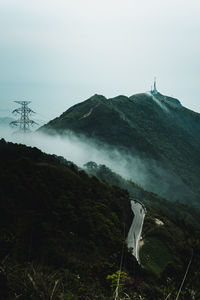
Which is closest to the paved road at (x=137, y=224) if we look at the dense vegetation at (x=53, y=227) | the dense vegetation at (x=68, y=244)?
the dense vegetation at (x=68, y=244)

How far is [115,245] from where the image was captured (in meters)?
24.7

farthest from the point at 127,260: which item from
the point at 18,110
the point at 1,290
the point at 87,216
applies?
the point at 18,110

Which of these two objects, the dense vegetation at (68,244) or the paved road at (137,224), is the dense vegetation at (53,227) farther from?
the paved road at (137,224)

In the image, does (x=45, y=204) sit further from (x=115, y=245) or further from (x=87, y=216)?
(x=115, y=245)

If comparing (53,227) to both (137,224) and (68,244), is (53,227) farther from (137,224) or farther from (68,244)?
(137,224)

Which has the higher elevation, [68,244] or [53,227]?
[53,227]

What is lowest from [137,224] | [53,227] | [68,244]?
[137,224]

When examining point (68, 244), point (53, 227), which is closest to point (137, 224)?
point (53, 227)

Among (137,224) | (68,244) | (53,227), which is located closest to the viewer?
(68,244)

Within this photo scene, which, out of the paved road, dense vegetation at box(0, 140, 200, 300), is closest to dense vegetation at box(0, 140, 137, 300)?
dense vegetation at box(0, 140, 200, 300)

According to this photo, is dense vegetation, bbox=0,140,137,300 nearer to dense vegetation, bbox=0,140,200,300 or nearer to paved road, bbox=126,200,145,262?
dense vegetation, bbox=0,140,200,300

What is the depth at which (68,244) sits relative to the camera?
22.6 m

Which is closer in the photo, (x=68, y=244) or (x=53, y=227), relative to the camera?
(x=68, y=244)

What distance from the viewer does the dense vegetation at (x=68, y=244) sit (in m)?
6.68
